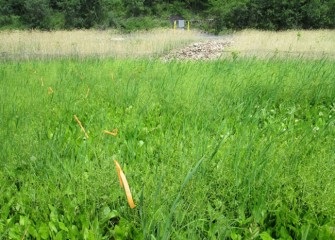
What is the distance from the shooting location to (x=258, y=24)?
21344 mm

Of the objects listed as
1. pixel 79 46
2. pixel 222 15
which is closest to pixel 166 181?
pixel 79 46

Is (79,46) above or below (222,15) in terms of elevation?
below

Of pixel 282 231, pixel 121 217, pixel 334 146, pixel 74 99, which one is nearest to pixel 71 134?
pixel 74 99

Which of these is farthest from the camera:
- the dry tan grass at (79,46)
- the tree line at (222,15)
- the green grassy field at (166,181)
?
the tree line at (222,15)

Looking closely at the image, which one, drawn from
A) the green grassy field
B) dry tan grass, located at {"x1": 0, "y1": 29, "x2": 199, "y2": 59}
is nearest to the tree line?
dry tan grass, located at {"x1": 0, "y1": 29, "x2": 199, "y2": 59}

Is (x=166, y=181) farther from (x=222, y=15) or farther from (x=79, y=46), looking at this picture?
(x=222, y=15)

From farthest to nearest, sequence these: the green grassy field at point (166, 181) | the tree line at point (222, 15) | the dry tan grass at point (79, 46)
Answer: the tree line at point (222, 15) → the dry tan grass at point (79, 46) → the green grassy field at point (166, 181)

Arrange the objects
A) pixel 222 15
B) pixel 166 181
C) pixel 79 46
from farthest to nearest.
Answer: pixel 222 15, pixel 79 46, pixel 166 181

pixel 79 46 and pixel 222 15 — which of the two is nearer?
pixel 79 46

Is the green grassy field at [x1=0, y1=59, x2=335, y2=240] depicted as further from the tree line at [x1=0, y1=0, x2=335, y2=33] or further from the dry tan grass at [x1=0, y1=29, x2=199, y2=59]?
the tree line at [x1=0, y1=0, x2=335, y2=33]

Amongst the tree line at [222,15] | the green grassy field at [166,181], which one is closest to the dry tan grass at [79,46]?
the green grassy field at [166,181]

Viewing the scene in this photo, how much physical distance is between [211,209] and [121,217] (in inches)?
13.2

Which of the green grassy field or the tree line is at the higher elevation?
the tree line

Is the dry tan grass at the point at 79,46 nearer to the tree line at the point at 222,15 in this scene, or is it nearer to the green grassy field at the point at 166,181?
the green grassy field at the point at 166,181
